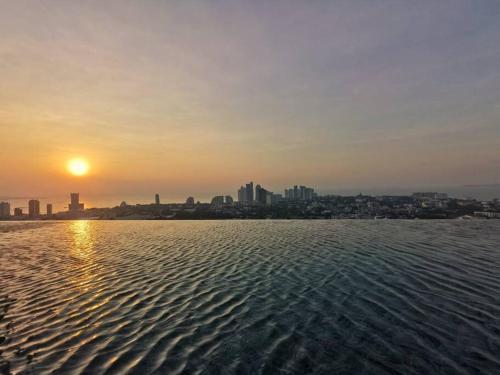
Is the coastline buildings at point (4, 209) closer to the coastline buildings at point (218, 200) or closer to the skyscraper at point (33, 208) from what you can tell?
the skyscraper at point (33, 208)

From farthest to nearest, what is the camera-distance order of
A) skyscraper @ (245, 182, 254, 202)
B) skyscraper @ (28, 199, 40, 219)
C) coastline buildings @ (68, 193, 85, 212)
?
skyscraper @ (245, 182, 254, 202), coastline buildings @ (68, 193, 85, 212), skyscraper @ (28, 199, 40, 219)

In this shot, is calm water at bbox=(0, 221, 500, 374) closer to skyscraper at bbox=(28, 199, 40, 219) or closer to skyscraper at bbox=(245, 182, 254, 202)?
skyscraper at bbox=(28, 199, 40, 219)

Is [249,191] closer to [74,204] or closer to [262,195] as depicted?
[262,195]

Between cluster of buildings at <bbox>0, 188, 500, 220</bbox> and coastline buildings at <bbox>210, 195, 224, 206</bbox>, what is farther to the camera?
coastline buildings at <bbox>210, 195, 224, 206</bbox>

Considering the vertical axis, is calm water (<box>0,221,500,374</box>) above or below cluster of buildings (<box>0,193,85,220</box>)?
below

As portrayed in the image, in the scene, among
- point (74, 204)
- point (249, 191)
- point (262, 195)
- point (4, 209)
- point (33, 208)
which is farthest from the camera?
point (249, 191)

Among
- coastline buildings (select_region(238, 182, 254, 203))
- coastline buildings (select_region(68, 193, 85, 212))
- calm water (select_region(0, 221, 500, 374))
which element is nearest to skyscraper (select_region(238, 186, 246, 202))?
coastline buildings (select_region(238, 182, 254, 203))

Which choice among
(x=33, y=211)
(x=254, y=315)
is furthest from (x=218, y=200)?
(x=254, y=315)

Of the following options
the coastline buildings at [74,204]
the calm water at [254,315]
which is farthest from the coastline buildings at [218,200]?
the calm water at [254,315]

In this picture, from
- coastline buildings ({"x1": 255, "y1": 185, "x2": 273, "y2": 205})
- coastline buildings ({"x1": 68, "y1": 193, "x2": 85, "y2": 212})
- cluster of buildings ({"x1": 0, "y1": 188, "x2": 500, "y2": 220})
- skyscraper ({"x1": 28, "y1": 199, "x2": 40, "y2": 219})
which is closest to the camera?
cluster of buildings ({"x1": 0, "y1": 188, "x2": 500, "y2": 220})
